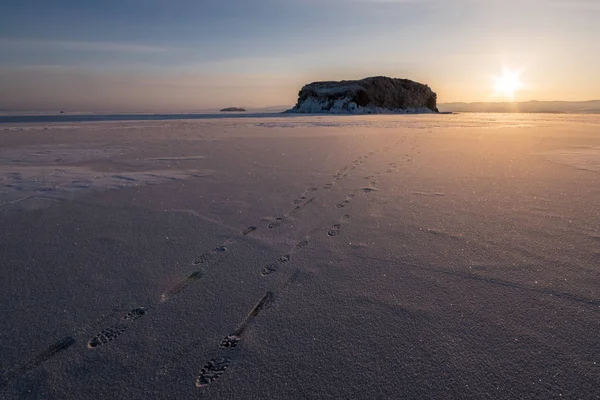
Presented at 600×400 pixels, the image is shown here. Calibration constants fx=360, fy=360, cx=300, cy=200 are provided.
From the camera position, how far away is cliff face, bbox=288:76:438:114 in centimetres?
5872

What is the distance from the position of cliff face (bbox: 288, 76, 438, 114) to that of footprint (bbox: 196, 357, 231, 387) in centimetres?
5622

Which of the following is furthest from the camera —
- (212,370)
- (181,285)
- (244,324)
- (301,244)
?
(301,244)

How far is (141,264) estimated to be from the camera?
2.76m

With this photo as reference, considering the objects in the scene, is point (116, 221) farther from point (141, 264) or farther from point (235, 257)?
point (235, 257)

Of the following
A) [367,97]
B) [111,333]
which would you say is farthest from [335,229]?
[367,97]

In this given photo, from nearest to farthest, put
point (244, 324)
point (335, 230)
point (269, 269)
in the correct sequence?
point (244, 324) → point (269, 269) → point (335, 230)

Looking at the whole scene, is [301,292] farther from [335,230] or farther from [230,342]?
[335,230]

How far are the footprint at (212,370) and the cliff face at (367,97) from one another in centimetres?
5622

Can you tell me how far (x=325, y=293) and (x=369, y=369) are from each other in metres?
0.70

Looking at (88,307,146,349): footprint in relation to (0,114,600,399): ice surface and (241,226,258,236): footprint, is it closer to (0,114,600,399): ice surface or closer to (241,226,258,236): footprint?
(0,114,600,399): ice surface

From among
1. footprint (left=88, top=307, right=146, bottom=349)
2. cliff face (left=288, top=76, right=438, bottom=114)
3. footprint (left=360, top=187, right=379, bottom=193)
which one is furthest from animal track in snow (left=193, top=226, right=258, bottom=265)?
cliff face (left=288, top=76, right=438, bottom=114)

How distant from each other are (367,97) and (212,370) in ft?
207

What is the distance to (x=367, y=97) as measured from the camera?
60.8m

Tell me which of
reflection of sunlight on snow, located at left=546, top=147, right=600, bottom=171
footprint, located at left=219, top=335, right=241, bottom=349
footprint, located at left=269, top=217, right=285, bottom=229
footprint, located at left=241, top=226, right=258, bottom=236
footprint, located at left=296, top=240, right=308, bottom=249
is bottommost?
footprint, located at left=219, top=335, right=241, bottom=349
